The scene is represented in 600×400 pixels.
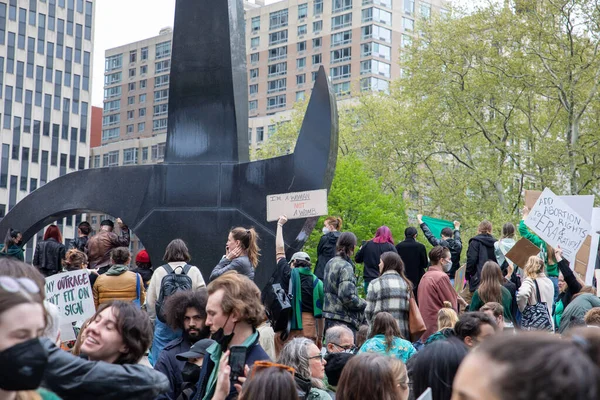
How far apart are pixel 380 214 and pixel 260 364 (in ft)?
130

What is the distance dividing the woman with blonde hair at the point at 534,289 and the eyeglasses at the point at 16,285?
26.7 ft

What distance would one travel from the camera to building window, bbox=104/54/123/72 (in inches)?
4983

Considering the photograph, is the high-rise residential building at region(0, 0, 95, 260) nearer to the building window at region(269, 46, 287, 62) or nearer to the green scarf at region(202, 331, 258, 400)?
the building window at region(269, 46, 287, 62)

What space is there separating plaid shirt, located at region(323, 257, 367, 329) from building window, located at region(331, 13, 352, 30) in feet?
296

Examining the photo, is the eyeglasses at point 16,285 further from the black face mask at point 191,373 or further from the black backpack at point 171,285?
the black backpack at point 171,285

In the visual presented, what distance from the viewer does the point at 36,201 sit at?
13.2 m

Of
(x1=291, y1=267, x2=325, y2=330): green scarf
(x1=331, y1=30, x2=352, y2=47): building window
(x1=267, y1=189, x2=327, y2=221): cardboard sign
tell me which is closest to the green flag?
(x1=267, y1=189, x2=327, y2=221): cardboard sign

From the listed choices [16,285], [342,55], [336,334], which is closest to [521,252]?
[336,334]

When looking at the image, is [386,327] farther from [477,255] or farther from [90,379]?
[477,255]

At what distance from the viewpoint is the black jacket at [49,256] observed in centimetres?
1326

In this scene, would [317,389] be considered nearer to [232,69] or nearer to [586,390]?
[586,390]

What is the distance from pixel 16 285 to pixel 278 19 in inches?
4132

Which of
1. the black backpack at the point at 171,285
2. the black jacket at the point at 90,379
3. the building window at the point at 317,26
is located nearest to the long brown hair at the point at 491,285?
the black backpack at the point at 171,285

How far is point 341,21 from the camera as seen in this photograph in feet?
324
